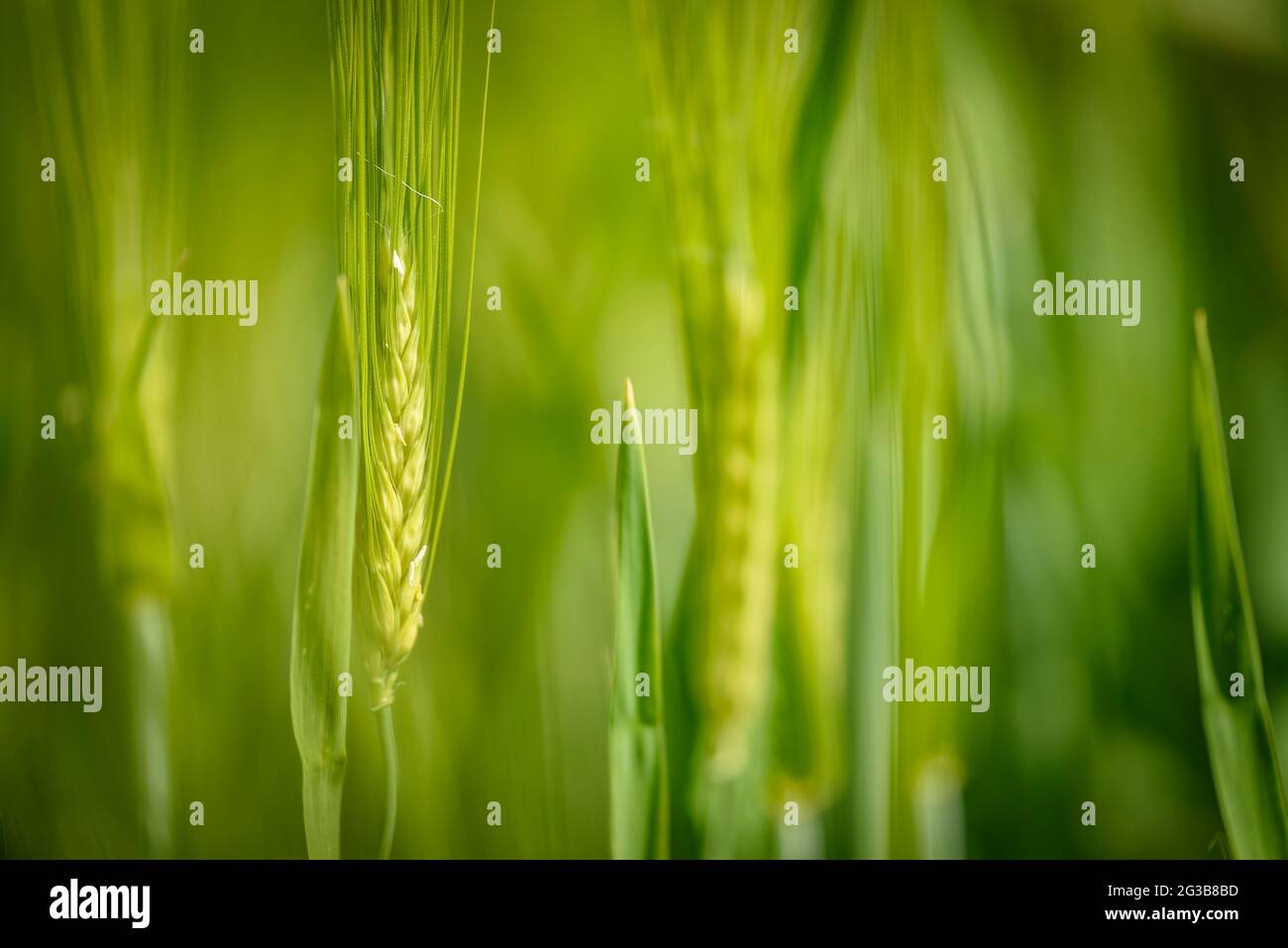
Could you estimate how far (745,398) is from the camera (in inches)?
39.4

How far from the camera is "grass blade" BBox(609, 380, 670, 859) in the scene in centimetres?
98

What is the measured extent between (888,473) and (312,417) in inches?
34.2

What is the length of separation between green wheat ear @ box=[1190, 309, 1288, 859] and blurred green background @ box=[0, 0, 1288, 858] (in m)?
0.06

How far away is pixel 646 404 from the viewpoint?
3.62ft

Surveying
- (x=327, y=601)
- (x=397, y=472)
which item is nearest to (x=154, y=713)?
(x=327, y=601)

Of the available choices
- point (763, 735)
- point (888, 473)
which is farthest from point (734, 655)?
point (888, 473)

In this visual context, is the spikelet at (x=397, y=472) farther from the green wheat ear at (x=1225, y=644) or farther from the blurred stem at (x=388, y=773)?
the green wheat ear at (x=1225, y=644)

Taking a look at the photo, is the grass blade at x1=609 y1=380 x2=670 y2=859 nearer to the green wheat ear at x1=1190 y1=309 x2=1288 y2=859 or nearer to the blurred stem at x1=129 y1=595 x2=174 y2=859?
the blurred stem at x1=129 y1=595 x2=174 y2=859

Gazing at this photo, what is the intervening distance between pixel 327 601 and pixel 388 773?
0.27 m

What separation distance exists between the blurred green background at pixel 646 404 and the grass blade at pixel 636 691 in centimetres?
9

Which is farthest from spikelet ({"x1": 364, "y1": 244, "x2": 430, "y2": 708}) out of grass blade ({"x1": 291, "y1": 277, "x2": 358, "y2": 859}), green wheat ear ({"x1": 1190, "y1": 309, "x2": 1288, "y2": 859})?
green wheat ear ({"x1": 1190, "y1": 309, "x2": 1288, "y2": 859})

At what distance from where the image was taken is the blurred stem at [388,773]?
3.35 feet
